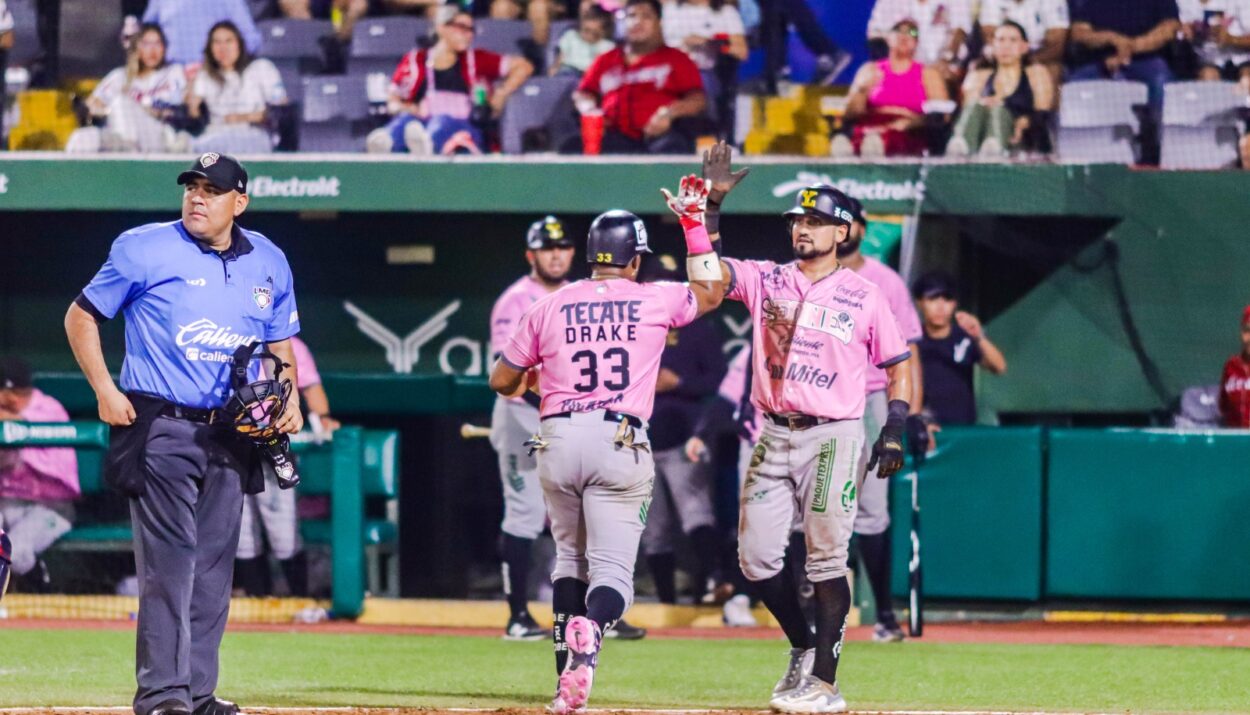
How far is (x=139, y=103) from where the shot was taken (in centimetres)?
1205

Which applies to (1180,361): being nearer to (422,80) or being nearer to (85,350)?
(422,80)

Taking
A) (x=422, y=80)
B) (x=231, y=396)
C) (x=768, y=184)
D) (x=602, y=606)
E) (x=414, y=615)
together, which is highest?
(x=422, y=80)

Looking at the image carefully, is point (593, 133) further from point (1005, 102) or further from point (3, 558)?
point (3, 558)

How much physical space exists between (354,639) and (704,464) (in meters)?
2.25

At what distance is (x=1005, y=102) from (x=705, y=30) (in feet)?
7.43

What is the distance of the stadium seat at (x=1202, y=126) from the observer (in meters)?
11.7

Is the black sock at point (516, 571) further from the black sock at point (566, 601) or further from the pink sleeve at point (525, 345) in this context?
the pink sleeve at point (525, 345)

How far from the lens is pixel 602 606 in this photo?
604 centimetres

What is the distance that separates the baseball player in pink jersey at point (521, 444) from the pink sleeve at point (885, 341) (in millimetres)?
2867

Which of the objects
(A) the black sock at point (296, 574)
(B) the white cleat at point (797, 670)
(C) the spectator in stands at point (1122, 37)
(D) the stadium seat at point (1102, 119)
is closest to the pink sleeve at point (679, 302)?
(B) the white cleat at point (797, 670)

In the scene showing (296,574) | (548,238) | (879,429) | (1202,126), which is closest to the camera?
(879,429)

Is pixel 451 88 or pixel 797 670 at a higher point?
pixel 451 88

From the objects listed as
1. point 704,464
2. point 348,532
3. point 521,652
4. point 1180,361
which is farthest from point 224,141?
point 1180,361

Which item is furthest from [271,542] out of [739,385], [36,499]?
[739,385]
